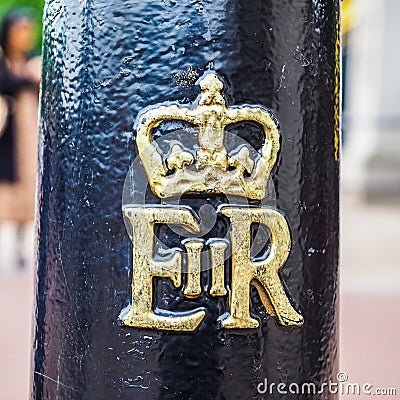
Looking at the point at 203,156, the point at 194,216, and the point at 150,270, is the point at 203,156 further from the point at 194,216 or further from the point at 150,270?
the point at 150,270

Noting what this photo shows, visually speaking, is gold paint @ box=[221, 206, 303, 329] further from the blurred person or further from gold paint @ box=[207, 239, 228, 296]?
the blurred person

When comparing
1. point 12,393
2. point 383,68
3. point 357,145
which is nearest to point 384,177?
point 357,145

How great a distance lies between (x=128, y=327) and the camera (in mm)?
1212

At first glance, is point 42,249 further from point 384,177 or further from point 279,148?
point 384,177

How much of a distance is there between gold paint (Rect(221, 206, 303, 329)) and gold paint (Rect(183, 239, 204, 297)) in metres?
0.05

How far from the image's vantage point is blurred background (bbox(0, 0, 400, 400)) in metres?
3.58

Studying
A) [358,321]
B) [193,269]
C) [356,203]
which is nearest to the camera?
[193,269]

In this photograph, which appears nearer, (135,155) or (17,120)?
(135,155)

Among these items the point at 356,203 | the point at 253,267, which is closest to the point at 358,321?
the point at 253,267

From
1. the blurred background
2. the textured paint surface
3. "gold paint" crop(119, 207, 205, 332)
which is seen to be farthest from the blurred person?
"gold paint" crop(119, 207, 205, 332)

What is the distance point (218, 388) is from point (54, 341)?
0.98 feet

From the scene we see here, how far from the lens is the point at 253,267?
1.19 m

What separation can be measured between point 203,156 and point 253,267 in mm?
190

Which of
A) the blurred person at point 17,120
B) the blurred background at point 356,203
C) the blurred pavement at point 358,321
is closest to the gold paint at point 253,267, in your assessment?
the blurred pavement at point 358,321
